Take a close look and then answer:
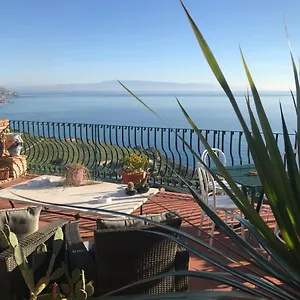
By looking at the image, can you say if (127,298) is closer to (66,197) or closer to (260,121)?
(260,121)

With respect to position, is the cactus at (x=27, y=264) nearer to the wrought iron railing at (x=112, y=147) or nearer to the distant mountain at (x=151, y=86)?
the distant mountain at (x=151, y=86)

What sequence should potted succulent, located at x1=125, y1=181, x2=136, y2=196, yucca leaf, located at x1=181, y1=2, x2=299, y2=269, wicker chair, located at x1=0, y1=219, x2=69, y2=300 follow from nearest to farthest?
yucca leaf, located at x1=181, y1=2, x2=299, y2=269 < wicker chair, located at x1=0, y1=219, x2=69, y2=300 < potted succulent, located at x1=125, y1=181, x2=136, y2=196

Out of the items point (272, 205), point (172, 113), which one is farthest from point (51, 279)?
point (172, 113)

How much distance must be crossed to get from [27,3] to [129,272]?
13.2m

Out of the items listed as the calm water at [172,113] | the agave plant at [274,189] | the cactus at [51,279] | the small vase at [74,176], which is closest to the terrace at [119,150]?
the calm water at [172,113]

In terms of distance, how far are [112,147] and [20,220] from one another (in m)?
4.46

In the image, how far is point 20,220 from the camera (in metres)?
2.25

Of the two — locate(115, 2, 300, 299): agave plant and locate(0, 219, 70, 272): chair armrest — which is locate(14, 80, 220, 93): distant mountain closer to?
locate(115, 2, 300, 299): agave plant

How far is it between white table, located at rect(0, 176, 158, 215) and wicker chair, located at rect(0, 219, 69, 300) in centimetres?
122

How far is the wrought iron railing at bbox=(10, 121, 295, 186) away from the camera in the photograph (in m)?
5.64

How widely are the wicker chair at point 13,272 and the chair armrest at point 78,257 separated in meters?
0.18

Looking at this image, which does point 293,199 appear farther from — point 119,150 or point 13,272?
point 119,150

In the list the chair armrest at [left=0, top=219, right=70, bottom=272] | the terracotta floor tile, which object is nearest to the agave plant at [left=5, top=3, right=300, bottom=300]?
the chair armrest at [left=0, top=219, right=70, bottom=272]

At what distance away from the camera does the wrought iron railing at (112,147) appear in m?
5.64
